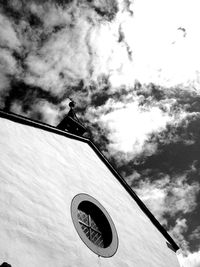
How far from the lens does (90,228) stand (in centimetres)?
668

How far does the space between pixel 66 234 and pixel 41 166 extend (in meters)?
1.59

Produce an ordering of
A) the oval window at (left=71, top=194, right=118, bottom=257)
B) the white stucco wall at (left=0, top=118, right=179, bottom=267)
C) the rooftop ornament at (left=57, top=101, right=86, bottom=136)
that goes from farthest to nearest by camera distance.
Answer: the rooftop ornament at (left=57, top=101, right=86, bottom=136) < the oval window at (left=71, top=194, right=118, bottom=257) < the white stucco wall at (left=0, top=118, right=179, bottom=267)

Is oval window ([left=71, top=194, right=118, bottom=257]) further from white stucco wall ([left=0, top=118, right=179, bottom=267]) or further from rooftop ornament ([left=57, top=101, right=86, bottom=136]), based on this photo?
rooftop ornament ([left=57, top=101, right=86, bottom=136])

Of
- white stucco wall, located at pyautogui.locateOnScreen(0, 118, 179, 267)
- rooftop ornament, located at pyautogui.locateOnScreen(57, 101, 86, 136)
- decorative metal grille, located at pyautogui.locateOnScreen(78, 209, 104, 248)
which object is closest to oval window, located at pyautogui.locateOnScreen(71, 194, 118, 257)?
decorative metal grille, located at pyautogui.locateOnScreen(78, 209, 104, 248)

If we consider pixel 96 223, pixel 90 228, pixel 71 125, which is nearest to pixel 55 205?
pixel 90 228

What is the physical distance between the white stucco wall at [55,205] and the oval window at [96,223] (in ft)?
0.62

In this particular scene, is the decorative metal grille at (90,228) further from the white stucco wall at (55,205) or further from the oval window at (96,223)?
the white stucco wall at (55,205)

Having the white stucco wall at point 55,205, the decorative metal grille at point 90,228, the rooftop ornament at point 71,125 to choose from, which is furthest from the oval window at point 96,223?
the rooftop ornament at point 71,125

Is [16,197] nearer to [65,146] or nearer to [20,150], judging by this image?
[20,150]

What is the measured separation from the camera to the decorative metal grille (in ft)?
21.4

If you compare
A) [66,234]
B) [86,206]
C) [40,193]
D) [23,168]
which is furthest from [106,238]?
[23,168]

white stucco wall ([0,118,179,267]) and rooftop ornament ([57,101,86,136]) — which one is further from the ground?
rooftop ornament ([57,101,86,136])

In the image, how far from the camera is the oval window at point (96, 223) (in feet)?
21.1

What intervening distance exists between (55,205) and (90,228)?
1466 millimetres
